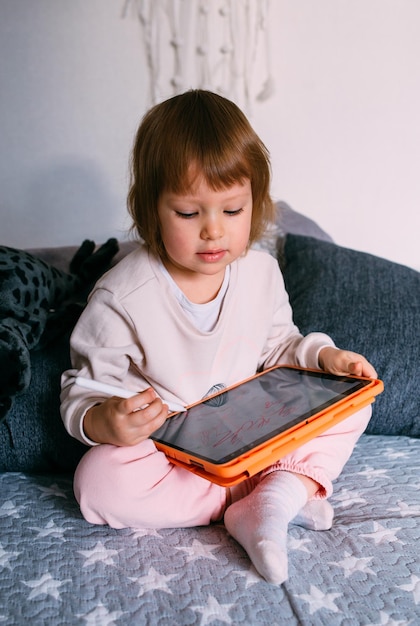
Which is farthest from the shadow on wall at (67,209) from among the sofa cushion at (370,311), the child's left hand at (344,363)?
the child's left hand at (344,363)

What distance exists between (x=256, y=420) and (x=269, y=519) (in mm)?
126

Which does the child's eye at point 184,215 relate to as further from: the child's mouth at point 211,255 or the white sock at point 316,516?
the white sock at point 316,516

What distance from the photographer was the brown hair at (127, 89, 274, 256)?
79cm

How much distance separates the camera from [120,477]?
2.52 feet

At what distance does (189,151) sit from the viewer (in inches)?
31.1

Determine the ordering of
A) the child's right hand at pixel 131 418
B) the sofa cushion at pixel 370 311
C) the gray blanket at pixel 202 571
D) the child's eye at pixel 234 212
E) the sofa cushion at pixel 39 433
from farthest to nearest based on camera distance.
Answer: the sofa cushion at pixel 370 311 → the sofa cushion at pixel 39 433 → the child's eye at pixel 234 212 → the child's right hand at pixel 131 418 → the gray blanket at pixel 202 571

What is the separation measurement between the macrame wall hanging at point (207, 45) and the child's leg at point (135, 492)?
0.99 m

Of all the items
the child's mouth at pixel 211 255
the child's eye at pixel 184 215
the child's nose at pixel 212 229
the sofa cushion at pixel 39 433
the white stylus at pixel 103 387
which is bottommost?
the sofa cushion at pixel 39 433

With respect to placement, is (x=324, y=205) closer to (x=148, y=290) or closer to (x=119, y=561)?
(x=148, y=290)

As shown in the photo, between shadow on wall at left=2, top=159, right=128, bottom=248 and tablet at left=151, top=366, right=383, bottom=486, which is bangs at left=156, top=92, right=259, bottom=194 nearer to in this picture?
tablet at left=151, top=366, right=383, bottom=486

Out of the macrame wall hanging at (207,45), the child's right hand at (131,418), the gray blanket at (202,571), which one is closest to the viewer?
the gray blanket at (202,571)

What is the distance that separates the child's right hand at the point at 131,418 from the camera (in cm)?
72

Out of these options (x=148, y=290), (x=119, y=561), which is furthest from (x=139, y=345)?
(x=119, y=561)

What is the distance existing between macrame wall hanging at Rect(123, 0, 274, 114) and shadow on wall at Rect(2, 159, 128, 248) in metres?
0.26
